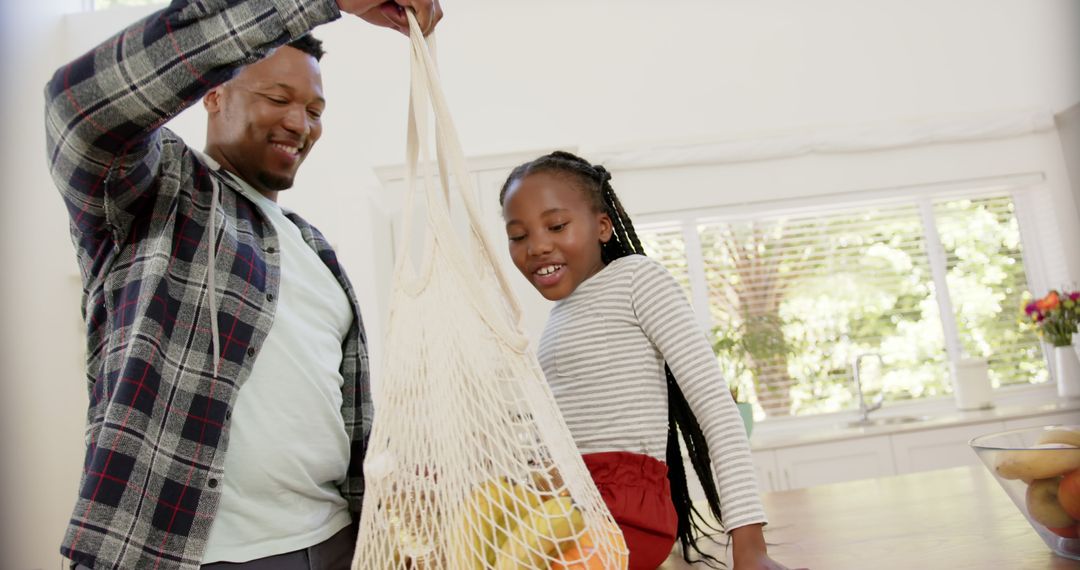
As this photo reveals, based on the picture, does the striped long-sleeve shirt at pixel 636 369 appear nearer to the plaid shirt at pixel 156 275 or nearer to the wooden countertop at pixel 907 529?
the wooden countertop at pixel 907 529

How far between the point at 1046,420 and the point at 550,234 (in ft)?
9.83

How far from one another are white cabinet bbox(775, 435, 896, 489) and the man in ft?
7.60

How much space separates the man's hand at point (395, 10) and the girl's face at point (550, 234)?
0.26m

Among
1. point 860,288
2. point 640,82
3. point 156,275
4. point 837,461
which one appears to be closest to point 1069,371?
point 860,288

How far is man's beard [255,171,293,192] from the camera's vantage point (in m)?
1.08

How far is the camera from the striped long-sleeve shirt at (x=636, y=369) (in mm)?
750

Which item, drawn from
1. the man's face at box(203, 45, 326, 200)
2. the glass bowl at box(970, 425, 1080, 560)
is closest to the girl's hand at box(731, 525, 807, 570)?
the glass bowl at box(970, 425, 1080, 560)

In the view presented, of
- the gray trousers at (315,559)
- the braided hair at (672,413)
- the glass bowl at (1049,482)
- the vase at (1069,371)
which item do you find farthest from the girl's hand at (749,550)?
the vase at (1069,371)

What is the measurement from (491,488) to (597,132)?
3060mm

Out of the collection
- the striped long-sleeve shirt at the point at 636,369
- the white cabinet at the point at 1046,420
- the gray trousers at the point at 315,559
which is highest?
the striped long-sleeve shirt at the point at 636,369

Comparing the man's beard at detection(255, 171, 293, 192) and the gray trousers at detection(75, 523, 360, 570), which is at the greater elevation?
the man's beard at detection(255, 171, 293, 192)

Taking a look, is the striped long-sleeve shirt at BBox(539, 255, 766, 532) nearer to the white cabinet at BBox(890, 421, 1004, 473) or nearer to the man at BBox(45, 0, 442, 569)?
the man at BBox(45, 0, 442, 569)

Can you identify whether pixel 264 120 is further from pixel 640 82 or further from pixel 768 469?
pixel 640 82

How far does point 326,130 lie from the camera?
11.3 feet
